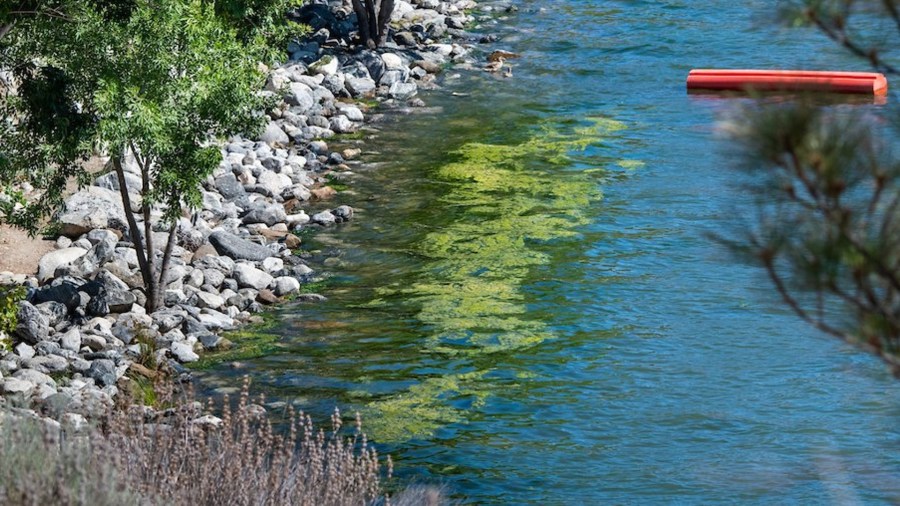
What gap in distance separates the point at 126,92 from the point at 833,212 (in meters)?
8.75

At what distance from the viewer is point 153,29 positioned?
38.1 feet

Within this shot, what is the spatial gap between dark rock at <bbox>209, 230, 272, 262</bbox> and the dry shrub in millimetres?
7727

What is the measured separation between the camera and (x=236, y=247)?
50.1ft

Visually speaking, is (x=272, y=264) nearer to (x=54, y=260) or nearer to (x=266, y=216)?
(x=266, y=216)

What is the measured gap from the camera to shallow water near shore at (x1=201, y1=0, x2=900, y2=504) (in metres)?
10.6

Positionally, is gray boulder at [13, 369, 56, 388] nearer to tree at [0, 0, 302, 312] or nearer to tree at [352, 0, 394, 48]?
tree at [0, 0, 302, 312]

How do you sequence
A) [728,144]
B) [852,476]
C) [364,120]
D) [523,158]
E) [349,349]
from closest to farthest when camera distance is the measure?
[728,144]
[852,476]
[349,349]
[523,158]
[364,120]

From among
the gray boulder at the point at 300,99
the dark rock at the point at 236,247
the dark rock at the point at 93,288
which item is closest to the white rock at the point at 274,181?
the dark rock at the point at 236,247

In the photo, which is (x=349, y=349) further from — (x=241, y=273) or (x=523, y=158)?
(x=523, y=158)

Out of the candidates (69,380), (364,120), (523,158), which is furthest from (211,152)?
(364,120)

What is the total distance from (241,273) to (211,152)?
2916 mm

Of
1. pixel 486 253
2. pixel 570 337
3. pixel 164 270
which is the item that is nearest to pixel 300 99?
pixel 486 253

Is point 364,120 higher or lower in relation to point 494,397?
higher

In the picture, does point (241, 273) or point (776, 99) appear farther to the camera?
point (241, 273)
